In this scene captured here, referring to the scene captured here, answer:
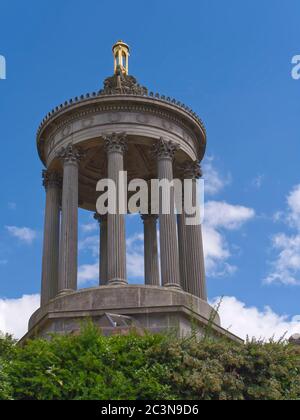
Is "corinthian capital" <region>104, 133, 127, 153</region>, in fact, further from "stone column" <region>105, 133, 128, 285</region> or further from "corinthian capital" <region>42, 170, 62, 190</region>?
"corinthian capital" <region>42, 170, 62, 190</region>

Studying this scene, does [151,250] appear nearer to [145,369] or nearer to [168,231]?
A: [168,231]

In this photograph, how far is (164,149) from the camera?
170ft

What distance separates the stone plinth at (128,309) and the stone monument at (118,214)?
6 cm

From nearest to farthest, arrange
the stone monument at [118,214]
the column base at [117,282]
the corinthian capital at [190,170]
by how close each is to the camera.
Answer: the stone monument at [118,214] → the column base at [117,282] → the corinthian capital at [190,170]

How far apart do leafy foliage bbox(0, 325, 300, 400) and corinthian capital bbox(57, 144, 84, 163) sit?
21375mm

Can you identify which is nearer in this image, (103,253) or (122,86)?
(122,86)

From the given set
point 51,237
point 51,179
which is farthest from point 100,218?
point 51,237

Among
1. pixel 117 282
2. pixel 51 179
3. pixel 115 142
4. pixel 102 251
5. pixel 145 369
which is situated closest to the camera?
pixel 145 369

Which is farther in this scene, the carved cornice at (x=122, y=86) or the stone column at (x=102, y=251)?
the stone column at (x=102, y=251)

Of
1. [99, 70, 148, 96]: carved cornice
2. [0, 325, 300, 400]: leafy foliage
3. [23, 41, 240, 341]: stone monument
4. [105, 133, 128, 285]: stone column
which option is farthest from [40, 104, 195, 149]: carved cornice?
[0, 325, 300, 400]: leafy foliage

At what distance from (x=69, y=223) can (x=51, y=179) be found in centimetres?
646

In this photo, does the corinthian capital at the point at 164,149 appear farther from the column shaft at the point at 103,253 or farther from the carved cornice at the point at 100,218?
the column shaft at the point at 103,253

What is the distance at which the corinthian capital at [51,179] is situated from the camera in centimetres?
5506

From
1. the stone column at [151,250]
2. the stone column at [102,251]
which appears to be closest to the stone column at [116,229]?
the stone column at [151,250]
